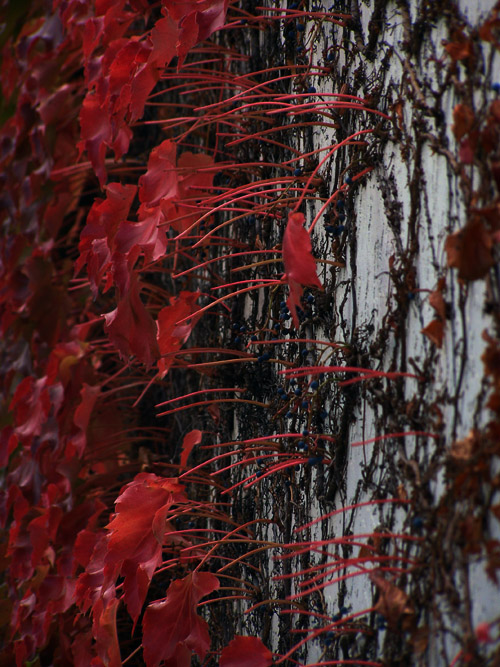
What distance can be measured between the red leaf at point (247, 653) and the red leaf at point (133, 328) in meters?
0.39

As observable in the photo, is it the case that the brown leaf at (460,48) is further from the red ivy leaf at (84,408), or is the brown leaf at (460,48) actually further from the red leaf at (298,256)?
the red ivy leaf at (84,408)

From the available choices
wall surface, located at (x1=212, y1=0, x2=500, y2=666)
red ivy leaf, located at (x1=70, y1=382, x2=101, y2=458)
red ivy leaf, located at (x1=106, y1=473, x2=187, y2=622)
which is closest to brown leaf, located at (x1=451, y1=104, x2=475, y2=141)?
wall surface, located at (x1=212, y1=0, x2=500, y2=666)

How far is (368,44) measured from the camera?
2.91 ft

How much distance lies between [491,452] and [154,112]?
4.46 feet

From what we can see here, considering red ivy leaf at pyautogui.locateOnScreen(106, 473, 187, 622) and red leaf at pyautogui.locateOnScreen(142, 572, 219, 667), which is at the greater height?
red ivy leaf at pyautogui.locateOnScreen(106, 473, 187, 622)

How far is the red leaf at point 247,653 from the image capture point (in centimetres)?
85

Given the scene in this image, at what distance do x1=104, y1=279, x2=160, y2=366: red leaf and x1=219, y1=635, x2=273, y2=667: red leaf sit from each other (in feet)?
1.27

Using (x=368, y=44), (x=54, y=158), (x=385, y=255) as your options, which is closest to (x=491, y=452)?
(x=385, y=255)

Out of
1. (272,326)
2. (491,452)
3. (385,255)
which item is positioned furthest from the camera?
(272,326)

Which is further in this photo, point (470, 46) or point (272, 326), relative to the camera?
point (272, 326)

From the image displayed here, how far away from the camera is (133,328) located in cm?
97

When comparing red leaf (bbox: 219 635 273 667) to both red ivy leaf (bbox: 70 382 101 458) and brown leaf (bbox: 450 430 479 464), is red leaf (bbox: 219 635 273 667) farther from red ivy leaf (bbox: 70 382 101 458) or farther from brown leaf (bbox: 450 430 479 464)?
red ivy leaf (bbox: 70 382 101 458)

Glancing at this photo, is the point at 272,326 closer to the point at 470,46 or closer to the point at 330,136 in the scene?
the point at 330,136

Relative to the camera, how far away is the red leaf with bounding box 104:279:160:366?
964 millimetres
